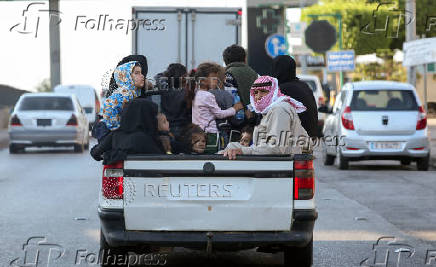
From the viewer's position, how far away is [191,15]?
2105 cm

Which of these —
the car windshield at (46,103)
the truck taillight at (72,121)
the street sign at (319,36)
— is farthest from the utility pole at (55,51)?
the truck taillight at (72,121)

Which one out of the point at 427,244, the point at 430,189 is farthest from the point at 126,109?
the point at 430,189

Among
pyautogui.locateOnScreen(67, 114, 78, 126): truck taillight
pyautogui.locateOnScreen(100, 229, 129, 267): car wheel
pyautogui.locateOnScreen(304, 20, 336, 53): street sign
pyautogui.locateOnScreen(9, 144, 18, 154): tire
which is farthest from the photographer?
pyautogui.locateOnScreen(304, 20, 336, 53): street sign

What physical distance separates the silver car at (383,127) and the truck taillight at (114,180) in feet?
40.5

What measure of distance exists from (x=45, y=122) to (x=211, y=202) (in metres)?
19.4

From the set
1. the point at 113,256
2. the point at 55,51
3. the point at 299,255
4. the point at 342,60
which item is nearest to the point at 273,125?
the point at 299,255

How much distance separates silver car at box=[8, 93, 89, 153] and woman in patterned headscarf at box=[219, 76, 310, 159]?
738 inches

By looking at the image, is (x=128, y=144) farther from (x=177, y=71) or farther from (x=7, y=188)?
(x=7, y=188)

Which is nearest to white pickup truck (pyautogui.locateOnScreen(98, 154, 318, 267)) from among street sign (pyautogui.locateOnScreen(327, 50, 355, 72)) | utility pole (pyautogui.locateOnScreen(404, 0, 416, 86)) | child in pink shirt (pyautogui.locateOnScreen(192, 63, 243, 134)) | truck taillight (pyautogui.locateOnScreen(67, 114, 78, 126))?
child in pink shirt (pyautogui.locateOnScreen(192, 63, 243, 134))

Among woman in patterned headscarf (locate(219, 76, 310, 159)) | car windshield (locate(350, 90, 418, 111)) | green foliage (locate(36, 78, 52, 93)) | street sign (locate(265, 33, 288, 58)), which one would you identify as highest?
street sign (locate(265, 33, 288, 58))

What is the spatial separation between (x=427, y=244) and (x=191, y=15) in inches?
460

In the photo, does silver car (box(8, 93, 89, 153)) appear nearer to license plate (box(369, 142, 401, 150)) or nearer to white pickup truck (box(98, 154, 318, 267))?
license plate (box(369, 142, 401, 150))

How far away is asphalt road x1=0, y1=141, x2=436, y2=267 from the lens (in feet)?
30.9

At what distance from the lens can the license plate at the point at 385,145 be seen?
19.4 m
